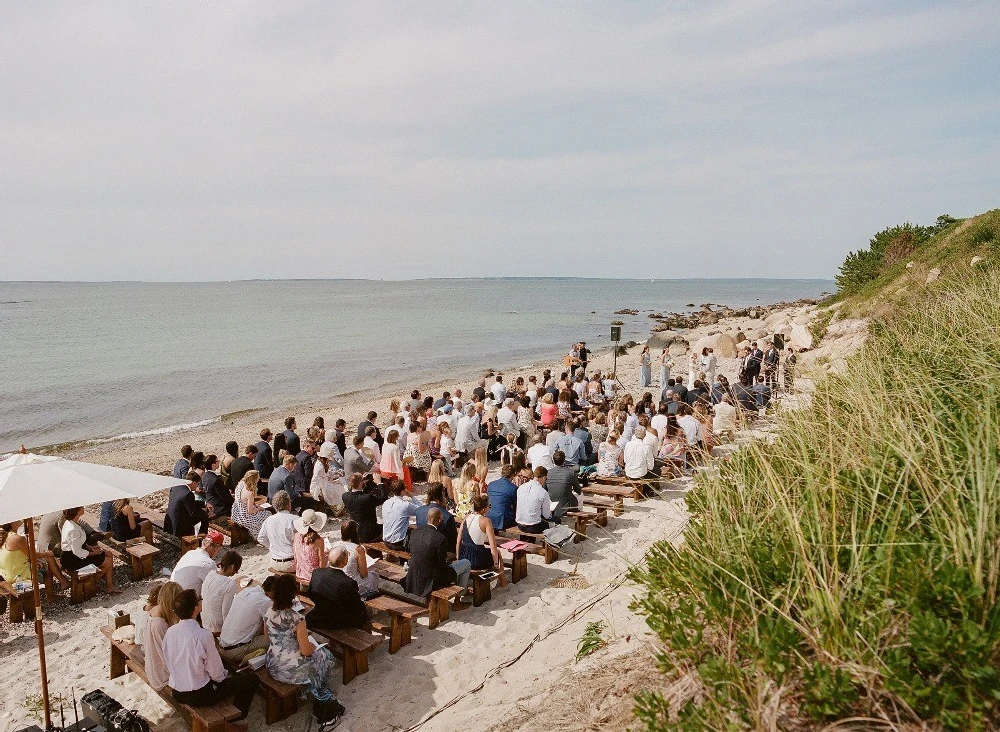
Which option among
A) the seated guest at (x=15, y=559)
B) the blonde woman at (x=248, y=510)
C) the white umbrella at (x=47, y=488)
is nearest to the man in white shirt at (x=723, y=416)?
the white umbrella at (x=47, y=488)

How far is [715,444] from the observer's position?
6.39 metres

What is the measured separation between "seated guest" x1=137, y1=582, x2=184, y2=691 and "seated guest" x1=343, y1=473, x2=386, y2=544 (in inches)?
134

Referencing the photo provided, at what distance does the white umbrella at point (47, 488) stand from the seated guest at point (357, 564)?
2.12 m

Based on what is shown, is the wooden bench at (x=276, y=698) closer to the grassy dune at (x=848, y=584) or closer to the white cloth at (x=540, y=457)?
the grassy dune at (x=848, y=584)

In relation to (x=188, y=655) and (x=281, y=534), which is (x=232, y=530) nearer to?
(x=281, y=534)

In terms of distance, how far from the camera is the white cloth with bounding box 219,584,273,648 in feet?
20.1

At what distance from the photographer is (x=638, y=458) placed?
11.1 metres

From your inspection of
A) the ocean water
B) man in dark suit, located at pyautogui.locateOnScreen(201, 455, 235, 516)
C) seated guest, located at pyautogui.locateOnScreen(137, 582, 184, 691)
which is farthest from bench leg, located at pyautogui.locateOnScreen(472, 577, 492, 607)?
the ocean water

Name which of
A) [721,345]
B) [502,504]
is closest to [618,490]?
[502,504]

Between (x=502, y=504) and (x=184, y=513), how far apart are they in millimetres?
4861

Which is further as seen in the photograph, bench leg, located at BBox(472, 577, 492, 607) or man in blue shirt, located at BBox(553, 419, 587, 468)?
man in blue shirt, located at BBox(553, 419, 587, 468)

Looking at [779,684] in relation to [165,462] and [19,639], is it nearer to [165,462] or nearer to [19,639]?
[19,639]

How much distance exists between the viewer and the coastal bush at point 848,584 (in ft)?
9.27

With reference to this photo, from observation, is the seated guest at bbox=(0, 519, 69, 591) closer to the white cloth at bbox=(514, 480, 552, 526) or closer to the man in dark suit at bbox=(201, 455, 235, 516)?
the man in dark suit at bbox=(201, 455, 235, 516)
